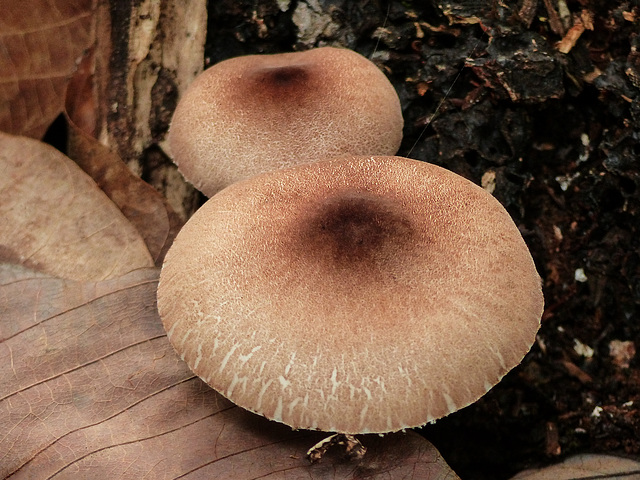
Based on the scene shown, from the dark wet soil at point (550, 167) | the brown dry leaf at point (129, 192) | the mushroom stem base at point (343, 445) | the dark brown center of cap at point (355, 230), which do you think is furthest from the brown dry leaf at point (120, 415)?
the dark wet soil at point (550, 167)

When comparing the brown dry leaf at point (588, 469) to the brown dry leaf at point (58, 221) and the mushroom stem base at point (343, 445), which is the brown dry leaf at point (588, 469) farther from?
the brown dry leaf at point (58, 221)

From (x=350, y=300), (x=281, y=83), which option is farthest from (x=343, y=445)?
(x=281, y=83)

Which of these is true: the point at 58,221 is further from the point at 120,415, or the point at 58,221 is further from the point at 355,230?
the point at 355,230

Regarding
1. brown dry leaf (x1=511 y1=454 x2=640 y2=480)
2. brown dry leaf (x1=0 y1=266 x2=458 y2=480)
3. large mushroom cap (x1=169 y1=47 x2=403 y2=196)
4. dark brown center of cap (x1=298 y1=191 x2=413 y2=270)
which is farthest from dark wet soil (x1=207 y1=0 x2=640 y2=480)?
dark brown center of cap (x1=298 y1=191 x2=413 y2=270)

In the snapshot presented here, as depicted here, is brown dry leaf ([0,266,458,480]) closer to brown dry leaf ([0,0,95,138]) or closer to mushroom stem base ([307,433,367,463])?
mushroom stem base ([307,433,367,463])

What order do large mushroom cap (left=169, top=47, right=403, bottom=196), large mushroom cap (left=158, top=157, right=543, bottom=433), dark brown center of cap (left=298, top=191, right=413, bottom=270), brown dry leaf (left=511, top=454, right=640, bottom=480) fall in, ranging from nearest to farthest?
large mushroom cap (left=158, top=157, right=543, bottom=433) → dark brown center of cap (left=298, top=191, right=413, bottom=270) → brown dry leaf (left=511, top=454, right=640, bottom=480) → large mushroom cap (left=169, top=47, right=403, bottom=196)

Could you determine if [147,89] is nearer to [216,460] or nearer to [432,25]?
[432,25]
